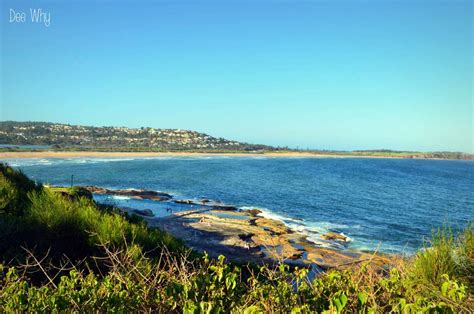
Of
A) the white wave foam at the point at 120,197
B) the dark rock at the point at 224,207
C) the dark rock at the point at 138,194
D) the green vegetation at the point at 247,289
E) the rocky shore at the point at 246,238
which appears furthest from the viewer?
the dark rock at the point at 138,194

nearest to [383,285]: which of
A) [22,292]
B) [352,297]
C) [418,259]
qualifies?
[352,297]

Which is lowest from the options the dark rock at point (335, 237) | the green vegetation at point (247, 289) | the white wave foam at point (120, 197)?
the dark rock at point (335, 237)

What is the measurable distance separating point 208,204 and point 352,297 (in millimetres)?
37445

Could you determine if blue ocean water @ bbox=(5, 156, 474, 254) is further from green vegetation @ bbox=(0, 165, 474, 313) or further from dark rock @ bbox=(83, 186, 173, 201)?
green vegetation @ bbox=(0, 165, 474, 313)

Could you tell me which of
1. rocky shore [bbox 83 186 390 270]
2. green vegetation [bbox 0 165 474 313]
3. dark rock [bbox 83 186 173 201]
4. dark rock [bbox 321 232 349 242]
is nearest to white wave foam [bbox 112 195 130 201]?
dark rock [bbox 83 186 173 201]

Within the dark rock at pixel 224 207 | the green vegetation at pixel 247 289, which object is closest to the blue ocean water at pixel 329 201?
the dark rock at pixel 224 207

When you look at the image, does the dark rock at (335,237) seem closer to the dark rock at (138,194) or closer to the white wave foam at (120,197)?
the dark rock at (138,194)

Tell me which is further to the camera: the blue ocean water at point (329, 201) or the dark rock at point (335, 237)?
the blue ocean water at point (329, 201)

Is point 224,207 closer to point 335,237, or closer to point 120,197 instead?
point 120,197

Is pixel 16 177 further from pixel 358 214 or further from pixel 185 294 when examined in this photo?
Answer: pixel 358 214

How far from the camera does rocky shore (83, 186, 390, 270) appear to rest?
2138cm

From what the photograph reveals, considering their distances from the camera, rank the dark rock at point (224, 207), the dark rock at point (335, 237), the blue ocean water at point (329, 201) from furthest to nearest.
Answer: the dark rock at point (224, 207)
the blue ocean water at point (329, 201)
the dark rock at point (335, 237)

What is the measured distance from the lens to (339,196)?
50.1m

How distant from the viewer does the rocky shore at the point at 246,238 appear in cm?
2138
